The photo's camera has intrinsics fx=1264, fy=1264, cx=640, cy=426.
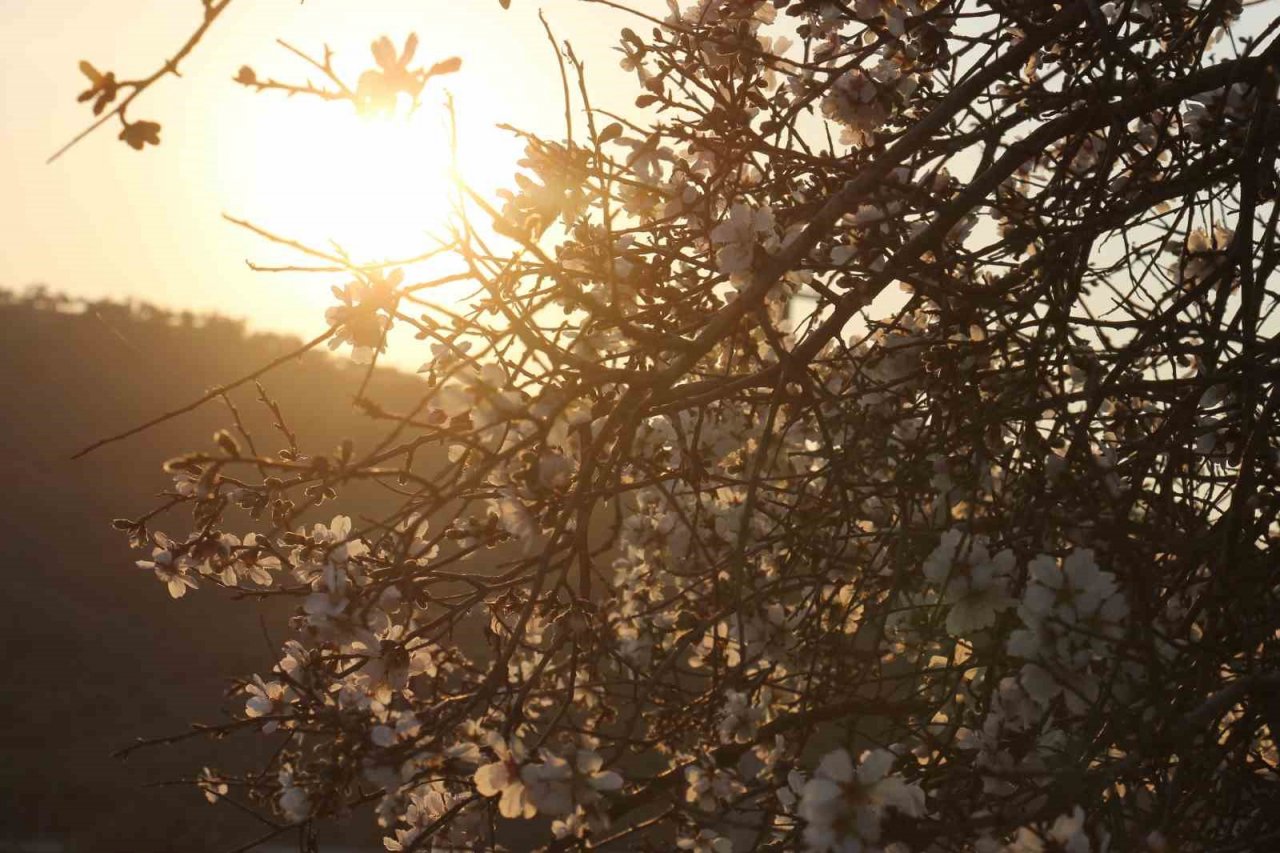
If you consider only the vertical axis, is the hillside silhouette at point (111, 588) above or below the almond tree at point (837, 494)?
above

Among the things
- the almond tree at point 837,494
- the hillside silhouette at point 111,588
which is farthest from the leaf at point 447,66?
the hillside silhouette at point 111,588

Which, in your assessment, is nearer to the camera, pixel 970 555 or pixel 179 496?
pixel 970 555

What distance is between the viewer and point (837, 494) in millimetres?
2875

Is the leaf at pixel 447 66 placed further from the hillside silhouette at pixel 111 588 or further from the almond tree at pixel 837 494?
the hillside silhouette at pixel 111 588

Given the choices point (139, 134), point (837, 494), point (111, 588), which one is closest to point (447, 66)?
point (139, 134)

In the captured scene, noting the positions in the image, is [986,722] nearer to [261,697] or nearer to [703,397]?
[703,397]

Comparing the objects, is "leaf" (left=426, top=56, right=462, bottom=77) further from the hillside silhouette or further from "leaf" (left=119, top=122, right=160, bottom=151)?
the hillside silhouette

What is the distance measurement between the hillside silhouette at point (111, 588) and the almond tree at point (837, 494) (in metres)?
0.46

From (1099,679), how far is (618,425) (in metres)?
0.92

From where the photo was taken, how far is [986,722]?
8.20 feet

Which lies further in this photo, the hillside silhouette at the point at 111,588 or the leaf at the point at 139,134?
the hillside silhouette at the point at 111,588

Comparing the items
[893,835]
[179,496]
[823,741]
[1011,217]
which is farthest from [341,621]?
[823,741]

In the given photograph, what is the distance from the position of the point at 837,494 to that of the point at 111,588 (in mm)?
19086

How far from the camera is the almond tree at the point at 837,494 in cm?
197
